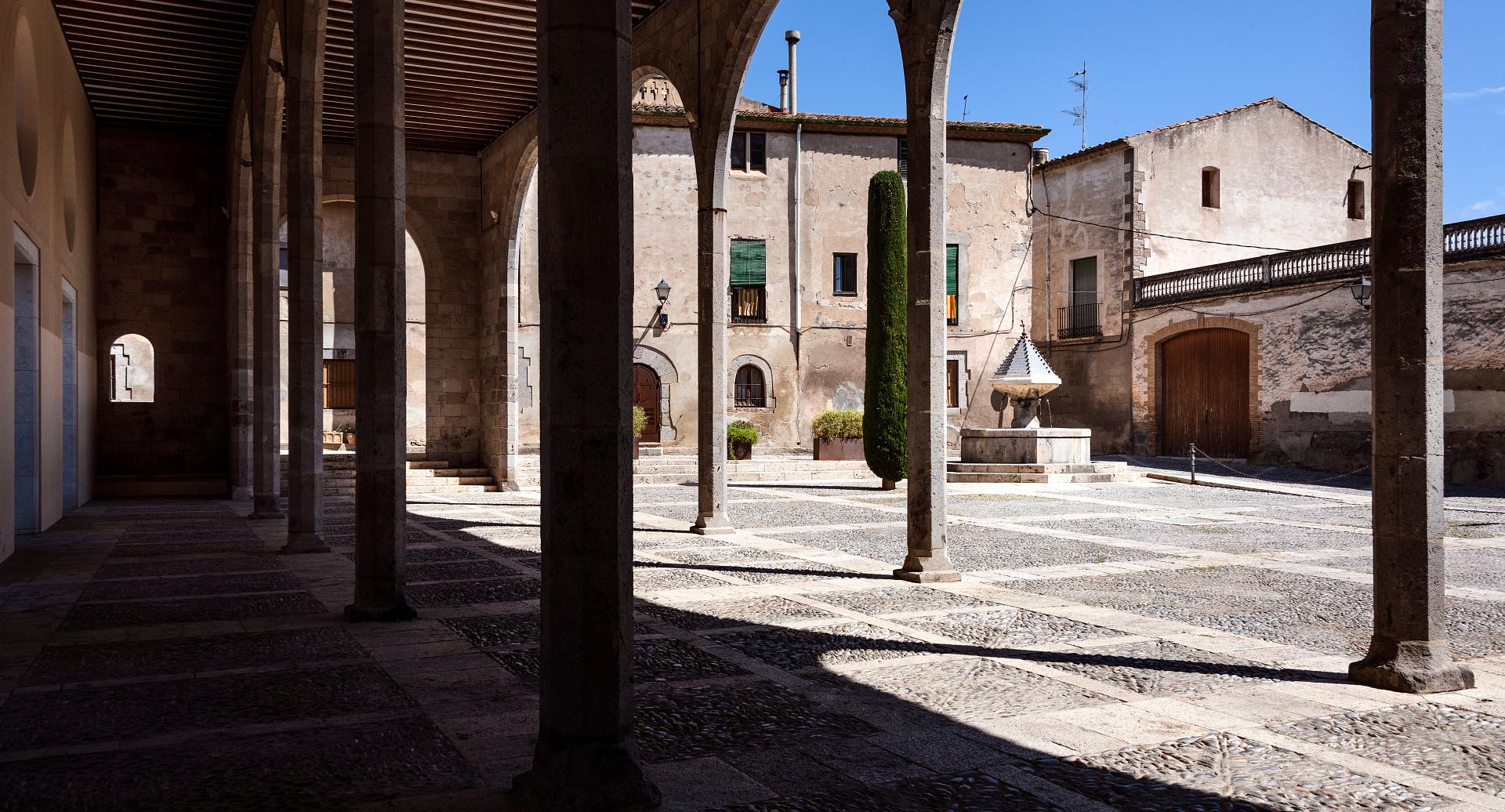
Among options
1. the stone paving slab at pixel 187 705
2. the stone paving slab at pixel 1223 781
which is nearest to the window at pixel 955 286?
the stone paving slab at pixel 187 705

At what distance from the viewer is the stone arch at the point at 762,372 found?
23109mm

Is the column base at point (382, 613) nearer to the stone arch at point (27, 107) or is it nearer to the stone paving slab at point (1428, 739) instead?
the stone paving slab at point (1428, 739)

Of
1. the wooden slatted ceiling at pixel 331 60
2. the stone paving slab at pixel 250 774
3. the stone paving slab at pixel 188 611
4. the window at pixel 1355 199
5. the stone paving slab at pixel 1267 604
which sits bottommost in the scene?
the stone paving slab at pixel 188 611

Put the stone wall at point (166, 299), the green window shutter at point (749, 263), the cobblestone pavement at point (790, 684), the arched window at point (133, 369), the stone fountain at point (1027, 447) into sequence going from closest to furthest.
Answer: the cobblestone pavement at point (790, 684)
the stone wall at point (166, 299)
the stone fountain at point (1027, 447)
the arched window at point (133, 369)
the green window shutter at point (749, 263)

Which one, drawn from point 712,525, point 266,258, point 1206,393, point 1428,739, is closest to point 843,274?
point 1206,393

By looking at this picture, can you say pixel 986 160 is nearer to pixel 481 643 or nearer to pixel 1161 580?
pixel 1161 580

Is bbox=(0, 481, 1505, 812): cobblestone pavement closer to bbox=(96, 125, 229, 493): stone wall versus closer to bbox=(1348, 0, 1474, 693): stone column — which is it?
bbox=(1348, 0, 1474, 693): stone column

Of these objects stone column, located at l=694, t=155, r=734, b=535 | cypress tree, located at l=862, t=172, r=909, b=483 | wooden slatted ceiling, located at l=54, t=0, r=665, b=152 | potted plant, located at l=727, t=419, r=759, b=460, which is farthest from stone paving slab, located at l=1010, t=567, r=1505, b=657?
potted plant, located at l=727, t=419, r=759, b=460

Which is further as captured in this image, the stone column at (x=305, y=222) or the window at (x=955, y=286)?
the window at (x=955, y=286)

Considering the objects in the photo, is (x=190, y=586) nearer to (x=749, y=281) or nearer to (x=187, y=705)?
(x=187, y=705)

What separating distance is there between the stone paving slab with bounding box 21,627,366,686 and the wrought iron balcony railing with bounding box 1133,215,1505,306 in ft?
55.2

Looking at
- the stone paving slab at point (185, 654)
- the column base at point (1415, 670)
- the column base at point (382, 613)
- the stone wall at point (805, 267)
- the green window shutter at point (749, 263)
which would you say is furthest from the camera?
the green window shutter at point (749, 263)

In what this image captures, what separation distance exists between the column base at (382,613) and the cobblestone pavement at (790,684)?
11 centimetres

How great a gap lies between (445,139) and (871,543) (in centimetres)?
1067
